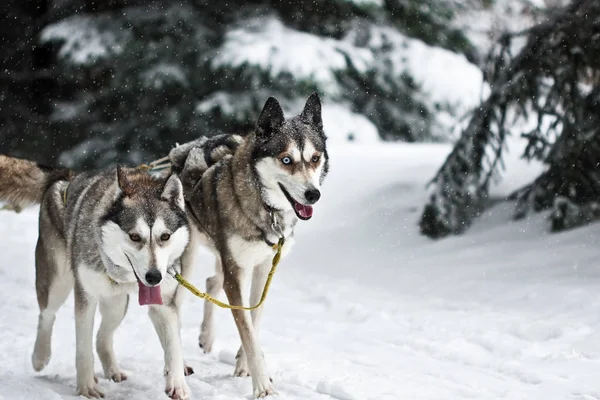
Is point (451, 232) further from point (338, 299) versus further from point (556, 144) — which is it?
point (338, 299)

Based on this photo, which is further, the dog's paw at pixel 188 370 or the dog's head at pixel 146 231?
the dog's paw at pixel 188 370

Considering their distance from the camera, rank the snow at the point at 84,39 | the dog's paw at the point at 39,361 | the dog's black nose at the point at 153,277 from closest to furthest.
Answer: the dog's black nose at the point at 153,277 < the dog's paw at the point at 39,361 < the snow at the point at 84,39

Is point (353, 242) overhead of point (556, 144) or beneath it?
beneath

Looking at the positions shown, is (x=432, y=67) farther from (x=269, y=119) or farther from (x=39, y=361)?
(x=39, y=361)

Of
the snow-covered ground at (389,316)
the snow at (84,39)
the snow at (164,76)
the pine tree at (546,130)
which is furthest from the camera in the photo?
the snow at (84,39)

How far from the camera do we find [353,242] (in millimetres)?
10078

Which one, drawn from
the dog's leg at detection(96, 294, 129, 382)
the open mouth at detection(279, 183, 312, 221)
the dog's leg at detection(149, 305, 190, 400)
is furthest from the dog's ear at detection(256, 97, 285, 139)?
the dog's leg at detection(96, 294, 129, 382)

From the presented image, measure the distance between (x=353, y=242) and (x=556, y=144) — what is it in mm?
2747

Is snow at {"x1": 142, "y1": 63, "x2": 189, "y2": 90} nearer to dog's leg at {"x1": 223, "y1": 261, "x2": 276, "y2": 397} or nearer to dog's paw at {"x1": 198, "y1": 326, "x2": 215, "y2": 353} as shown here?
dog's paw at {"x1": 198, "y1": 326, "x2": 215, "y2": 353}

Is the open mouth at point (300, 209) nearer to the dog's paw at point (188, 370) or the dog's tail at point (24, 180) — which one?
the dog's paw at point (188, 370)

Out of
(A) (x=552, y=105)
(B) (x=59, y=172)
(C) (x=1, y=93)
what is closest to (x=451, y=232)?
(A) (x=552, y=105)

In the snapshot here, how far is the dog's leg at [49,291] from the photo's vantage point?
4812 millimetres

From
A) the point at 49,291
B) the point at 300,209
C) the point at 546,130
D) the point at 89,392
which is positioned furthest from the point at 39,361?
the point at 546,130

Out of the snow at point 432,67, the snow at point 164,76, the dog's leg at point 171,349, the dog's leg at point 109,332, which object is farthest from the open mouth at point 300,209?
the snow at point 432,67
